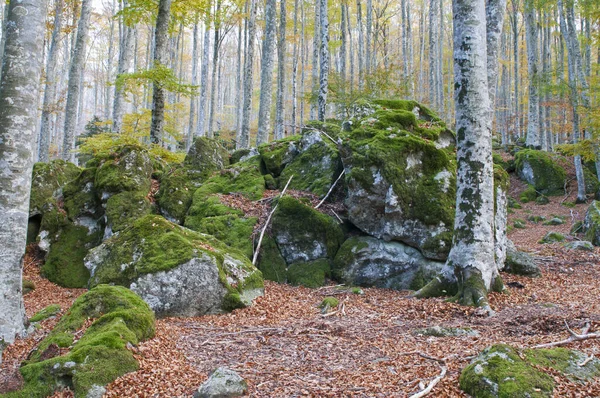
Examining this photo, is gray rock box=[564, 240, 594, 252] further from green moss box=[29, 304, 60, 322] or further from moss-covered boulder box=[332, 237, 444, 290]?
green moss box=[29, 304, 60, 322]

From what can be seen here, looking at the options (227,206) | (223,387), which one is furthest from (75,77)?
(223,387)

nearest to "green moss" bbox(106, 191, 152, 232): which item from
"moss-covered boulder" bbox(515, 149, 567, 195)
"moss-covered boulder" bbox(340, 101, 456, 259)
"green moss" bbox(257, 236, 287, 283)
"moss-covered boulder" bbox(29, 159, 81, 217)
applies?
"moss-covered boulder" bbox(29, 159, 81, 217)

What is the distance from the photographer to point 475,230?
20.0 feet

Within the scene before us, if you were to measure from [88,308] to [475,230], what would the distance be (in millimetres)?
5218

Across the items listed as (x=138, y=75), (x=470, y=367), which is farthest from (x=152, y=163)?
(x=470, y=367)

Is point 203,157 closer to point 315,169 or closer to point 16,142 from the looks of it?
point 315,169

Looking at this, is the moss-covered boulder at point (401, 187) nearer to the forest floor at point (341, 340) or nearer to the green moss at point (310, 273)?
the green moss at point (310, 273)

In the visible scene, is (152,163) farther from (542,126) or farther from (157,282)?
(542,126)

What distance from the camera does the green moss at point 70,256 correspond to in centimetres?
789

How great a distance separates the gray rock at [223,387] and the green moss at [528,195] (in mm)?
16584

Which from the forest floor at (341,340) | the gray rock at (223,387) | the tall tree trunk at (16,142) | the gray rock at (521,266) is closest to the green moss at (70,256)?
the forest floor at (341,340)

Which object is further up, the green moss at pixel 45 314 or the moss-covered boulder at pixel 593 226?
the moss-covered boulder at pixel 593 226

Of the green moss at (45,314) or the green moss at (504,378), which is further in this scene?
the green moss at (45,314)

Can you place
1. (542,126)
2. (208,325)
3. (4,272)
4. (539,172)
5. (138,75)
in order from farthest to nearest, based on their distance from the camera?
(542,126) → (539,172) → (138,75) → (208,325) → (4,272)
